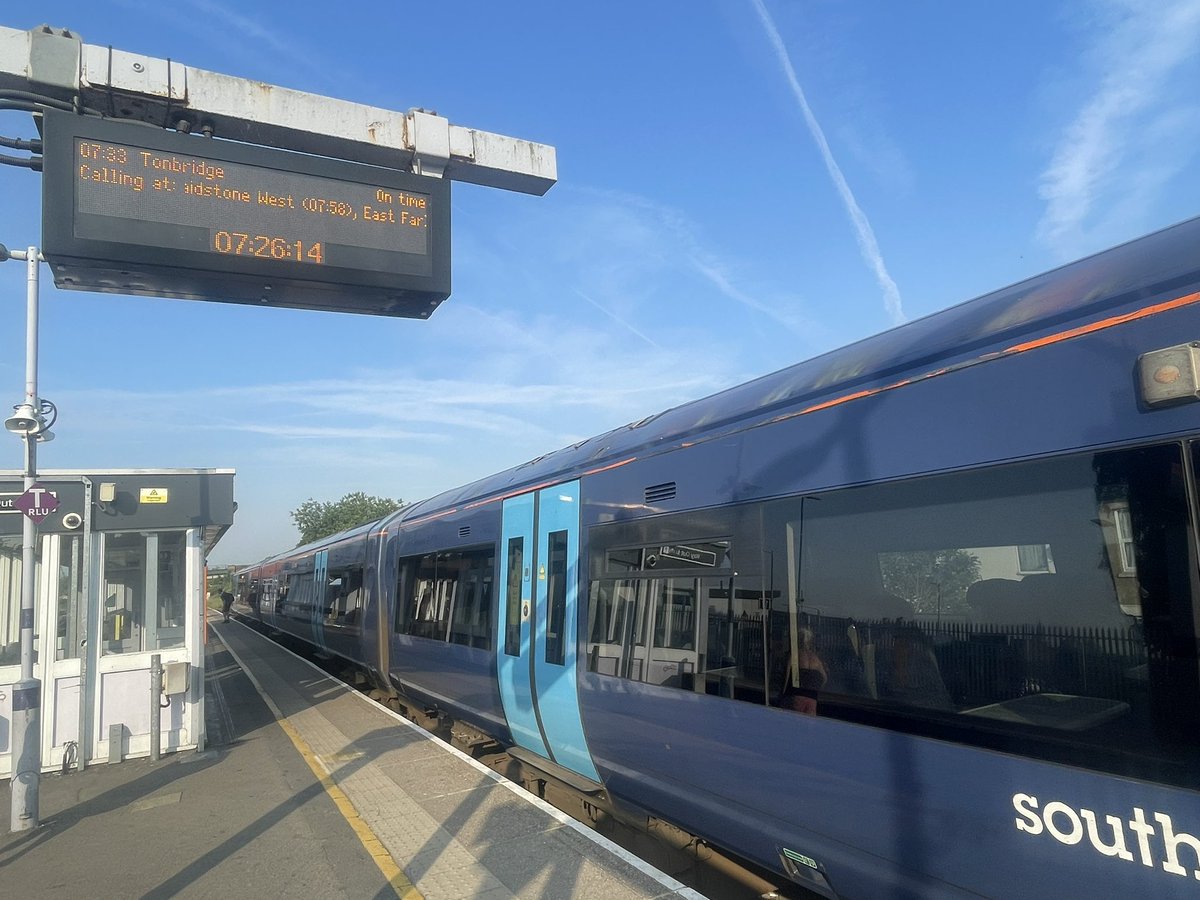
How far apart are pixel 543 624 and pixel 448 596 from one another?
2899 millimetres

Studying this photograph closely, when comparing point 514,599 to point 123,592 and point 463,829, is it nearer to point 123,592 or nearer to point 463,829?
point 463,829

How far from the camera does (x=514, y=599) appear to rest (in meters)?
7.72

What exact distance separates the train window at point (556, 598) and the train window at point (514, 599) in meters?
0.67

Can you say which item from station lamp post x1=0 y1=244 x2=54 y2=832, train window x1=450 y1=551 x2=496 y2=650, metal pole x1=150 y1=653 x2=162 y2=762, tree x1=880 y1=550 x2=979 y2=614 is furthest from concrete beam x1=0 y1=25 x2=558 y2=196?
metal pole x1=150 y1=653 x2=162 y2=762

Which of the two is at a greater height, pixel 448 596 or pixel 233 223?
pixel 233 223

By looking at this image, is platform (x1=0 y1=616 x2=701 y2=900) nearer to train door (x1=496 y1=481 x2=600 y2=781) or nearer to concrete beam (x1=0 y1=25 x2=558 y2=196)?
train door (x1=496 y1=481 x2=600 y2=781)

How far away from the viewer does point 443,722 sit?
37.9 ft

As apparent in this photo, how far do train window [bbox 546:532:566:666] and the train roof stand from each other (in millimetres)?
1189

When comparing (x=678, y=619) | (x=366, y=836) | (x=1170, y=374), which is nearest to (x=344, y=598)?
(x=366, y=836)

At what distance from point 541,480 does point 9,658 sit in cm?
627

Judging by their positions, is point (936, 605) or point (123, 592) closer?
point (936, 605)

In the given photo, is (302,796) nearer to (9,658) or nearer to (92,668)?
(92,668)

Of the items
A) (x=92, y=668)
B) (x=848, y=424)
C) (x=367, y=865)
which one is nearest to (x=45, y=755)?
(x=92, y=668)

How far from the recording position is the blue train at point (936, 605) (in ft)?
8.91
